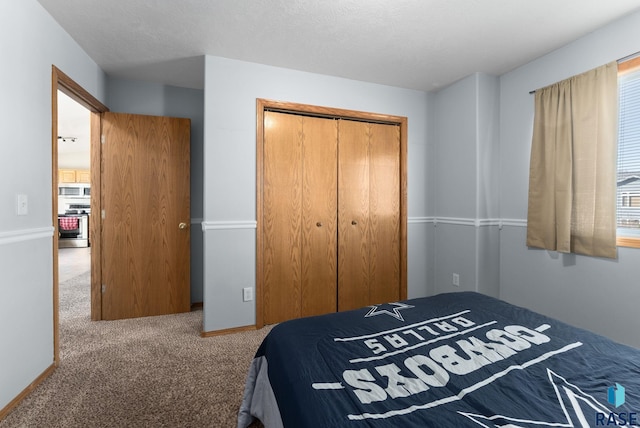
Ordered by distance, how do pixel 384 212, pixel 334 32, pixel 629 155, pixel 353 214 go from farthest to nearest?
pixel 384 212
pixel 353 214
pixel 334 32
pixel 629 155

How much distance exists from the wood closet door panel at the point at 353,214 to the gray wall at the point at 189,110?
166cm

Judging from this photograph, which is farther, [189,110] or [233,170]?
[189,110]

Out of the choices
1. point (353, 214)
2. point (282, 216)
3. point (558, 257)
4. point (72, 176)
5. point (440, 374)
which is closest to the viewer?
point (440, 374)

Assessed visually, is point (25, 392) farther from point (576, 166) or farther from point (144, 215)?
point (576, 166)

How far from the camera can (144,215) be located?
312 centimetres

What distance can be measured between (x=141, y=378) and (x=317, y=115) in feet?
8.77

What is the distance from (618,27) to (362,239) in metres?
2.62

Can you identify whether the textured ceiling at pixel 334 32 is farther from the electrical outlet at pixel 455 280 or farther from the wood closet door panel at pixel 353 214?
the electrical outlet at pixel 455 280

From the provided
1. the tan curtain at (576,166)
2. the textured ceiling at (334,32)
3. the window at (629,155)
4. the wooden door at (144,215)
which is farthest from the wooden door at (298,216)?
the window at (629,155)

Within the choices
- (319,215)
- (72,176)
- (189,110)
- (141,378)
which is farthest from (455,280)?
(72,176)

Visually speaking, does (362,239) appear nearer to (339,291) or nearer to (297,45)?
(339,291)

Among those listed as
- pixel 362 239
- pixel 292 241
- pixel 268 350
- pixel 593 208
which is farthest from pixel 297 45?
pixel 593 208

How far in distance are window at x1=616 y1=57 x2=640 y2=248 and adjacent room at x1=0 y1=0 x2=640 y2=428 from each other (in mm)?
13

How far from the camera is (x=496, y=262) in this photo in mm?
3088
